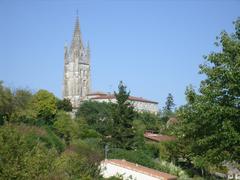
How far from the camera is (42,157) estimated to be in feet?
56.9

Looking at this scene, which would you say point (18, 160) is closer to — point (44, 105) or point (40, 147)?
point (40, 147)

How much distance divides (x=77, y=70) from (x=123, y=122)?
73.8m

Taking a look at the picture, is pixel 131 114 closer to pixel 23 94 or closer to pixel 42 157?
pixel 23 94

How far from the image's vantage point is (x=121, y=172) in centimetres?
3556

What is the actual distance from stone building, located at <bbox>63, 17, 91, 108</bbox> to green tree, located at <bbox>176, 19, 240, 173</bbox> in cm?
10408

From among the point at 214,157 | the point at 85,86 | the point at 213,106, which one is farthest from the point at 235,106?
the point at 85,86

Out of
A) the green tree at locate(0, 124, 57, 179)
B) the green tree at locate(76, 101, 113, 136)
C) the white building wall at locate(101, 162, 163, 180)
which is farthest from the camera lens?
the green tree at locate(76, 101, 113, 136)

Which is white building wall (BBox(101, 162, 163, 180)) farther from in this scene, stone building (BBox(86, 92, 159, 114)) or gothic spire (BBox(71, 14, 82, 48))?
gothic spire (BBox(71, 14, 82, 48))

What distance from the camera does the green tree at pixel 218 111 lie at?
19.8 meters

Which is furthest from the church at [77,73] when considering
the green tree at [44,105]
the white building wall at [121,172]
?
the white building wall at [121,172]

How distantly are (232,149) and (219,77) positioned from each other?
11.4 feet

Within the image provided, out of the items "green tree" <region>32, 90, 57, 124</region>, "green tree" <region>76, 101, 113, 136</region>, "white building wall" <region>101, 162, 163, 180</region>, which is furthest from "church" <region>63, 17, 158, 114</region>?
"white building wall" <region>101, 162, 163, 180</region>

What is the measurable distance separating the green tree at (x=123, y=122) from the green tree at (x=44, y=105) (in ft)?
53.0

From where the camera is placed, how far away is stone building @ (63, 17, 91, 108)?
127 metres
